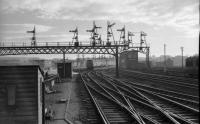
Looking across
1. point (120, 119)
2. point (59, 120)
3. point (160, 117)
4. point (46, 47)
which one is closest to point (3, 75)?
point (59, 120)

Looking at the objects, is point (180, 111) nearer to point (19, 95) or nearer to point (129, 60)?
point (19, 95)

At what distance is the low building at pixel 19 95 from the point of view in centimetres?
1018

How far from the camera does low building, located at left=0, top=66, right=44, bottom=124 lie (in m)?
10.2

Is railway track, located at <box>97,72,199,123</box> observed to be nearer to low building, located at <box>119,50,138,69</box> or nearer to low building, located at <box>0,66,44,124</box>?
low building, located at <box>0,66,44,124</box>

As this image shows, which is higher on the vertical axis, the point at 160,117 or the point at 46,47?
the point at 46,47

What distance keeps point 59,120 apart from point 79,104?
189 inches

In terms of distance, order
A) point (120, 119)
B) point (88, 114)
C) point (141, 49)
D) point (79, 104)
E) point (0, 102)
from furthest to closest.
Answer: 1. point (141, 49)
2. point (79, 104)
3. point (88, 114)
4. point (120, 119)
5. point (0, 102)

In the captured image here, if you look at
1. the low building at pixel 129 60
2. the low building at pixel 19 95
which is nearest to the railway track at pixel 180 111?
the low building at pixel 19 95

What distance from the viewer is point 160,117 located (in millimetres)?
12750

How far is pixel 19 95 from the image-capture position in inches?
405

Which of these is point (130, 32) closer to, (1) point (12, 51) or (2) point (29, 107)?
(1) point (12, 51)

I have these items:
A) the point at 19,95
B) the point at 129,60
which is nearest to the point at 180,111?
the point at 19,95

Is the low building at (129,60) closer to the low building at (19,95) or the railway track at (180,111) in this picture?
the railway track at (180,111)

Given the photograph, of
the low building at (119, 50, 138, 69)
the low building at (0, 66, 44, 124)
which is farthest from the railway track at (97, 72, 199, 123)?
the low building at (119, 50, 138, 69)
